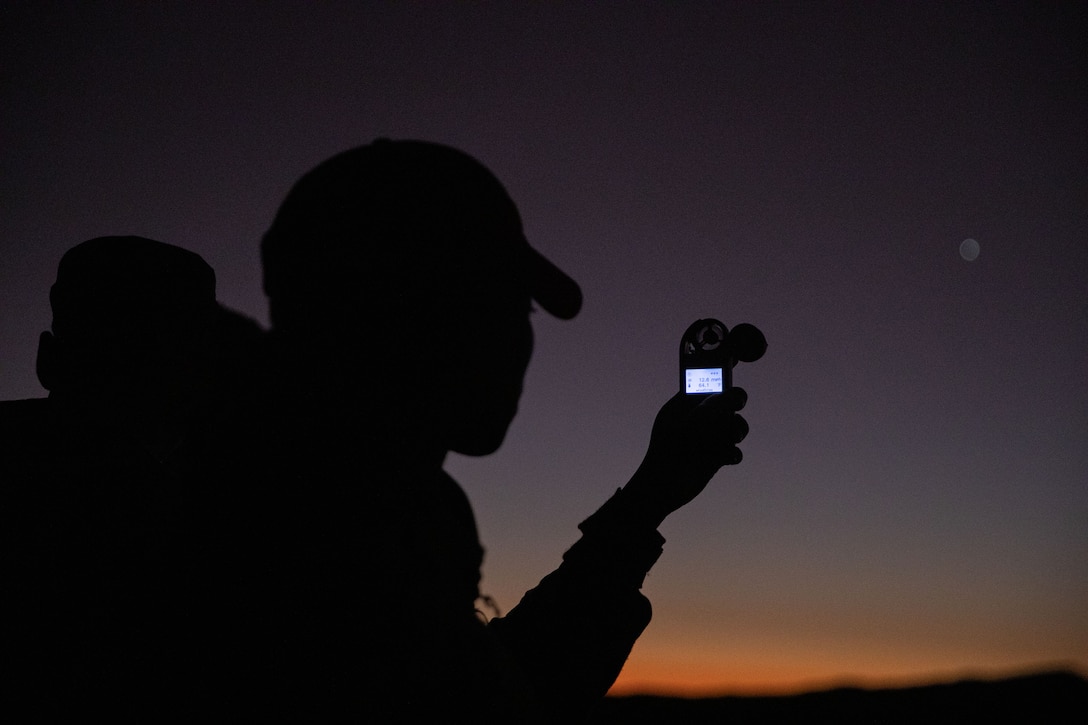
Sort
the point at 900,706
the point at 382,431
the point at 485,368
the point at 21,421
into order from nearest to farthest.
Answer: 1. the point at 382,431
2. the point at 485,368
3. the point at 21,421
4. the point at 900,706

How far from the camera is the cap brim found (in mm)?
1475

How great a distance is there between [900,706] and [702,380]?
15.4 ft

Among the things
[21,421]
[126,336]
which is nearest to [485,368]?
[21,421]

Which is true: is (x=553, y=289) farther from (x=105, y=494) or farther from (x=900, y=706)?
(x=900, y=706)

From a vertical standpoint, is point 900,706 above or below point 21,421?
below

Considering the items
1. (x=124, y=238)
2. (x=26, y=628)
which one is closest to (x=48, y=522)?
(x=26, y=628)

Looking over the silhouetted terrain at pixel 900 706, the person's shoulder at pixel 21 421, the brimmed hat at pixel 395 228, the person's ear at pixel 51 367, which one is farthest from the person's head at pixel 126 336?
the silhouetted terrain at pixel 900 706

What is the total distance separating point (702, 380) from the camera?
2945 mm

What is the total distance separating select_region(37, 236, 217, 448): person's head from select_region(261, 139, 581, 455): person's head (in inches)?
63.5

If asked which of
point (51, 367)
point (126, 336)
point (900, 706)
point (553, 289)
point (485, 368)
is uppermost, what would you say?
point (126, 336)

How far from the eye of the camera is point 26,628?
161 cm

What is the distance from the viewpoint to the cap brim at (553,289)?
1.47 meters

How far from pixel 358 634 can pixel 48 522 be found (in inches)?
40.9

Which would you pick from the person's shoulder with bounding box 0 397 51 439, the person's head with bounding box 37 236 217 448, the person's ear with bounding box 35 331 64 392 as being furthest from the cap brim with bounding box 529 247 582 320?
the person's ear with bounding box 35 331 64 392
